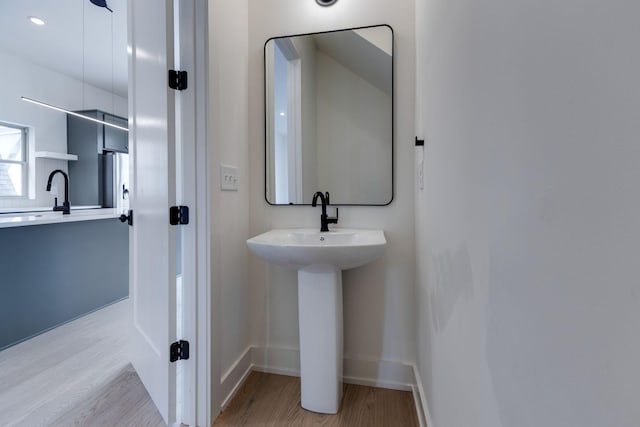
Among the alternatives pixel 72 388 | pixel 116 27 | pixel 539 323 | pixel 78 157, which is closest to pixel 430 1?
pixel 539 323

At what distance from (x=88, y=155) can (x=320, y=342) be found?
15.9 ft

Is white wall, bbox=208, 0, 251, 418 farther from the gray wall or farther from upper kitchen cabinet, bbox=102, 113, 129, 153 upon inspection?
upper kitchen cabinet, bbox=102, 113, 129, 153

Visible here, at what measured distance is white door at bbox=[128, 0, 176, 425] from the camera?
1340 mm

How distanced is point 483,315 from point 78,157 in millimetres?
5726

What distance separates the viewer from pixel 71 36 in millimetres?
3529

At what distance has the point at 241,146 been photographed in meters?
1.76

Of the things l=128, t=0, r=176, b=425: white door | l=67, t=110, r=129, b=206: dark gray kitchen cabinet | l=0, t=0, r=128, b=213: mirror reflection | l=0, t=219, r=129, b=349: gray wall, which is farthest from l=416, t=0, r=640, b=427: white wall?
l=67, t=110, r=129, b=206: dark gray kitchen cabinet

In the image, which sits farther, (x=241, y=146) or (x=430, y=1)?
(x=241, y=146)

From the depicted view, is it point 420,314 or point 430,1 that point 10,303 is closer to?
point 420,314

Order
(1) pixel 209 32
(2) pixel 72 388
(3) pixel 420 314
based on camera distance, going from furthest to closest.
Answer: (2) pixel 72 388
(3) pixel 420 314
(1) pixel 209 32

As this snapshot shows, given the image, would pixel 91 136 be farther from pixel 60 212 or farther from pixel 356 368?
pixel 356 368

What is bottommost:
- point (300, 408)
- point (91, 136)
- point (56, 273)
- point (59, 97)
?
point (300, 408)

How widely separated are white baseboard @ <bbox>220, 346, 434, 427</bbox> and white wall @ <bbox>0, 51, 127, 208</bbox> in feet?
14.4

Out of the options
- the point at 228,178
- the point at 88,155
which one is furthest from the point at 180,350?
the point at 88,155
